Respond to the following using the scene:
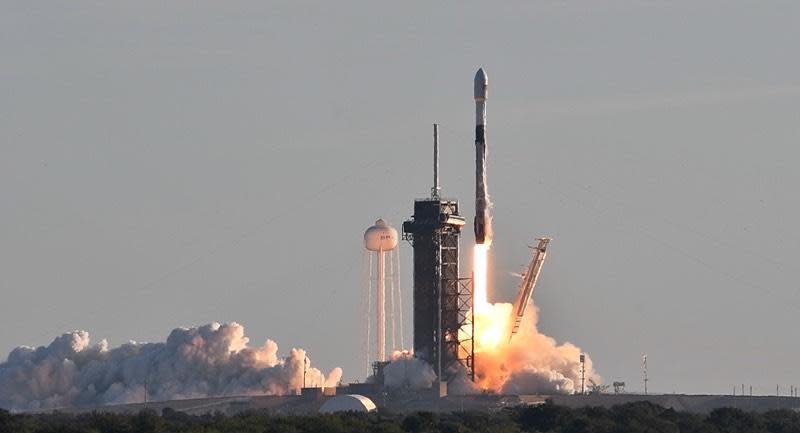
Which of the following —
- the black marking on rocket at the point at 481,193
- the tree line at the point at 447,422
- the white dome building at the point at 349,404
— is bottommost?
the tree line at the point at 447,422

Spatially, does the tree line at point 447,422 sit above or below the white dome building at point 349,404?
below

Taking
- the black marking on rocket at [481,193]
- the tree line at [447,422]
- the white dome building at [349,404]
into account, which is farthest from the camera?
the black marking on rocket at [481,193]

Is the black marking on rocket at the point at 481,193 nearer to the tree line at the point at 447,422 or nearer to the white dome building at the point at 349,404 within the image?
the tree line at the point at 447,422

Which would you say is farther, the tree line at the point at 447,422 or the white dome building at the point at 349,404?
the white dome building at the point at 349,404

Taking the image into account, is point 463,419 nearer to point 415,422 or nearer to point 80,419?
point 415,422

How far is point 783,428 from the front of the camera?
183 meters

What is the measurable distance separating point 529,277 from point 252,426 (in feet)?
136

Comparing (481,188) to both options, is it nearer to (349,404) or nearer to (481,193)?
(481,193)

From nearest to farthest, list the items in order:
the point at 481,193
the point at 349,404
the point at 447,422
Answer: the point at 447,422 → the point at 349,404 → the point at 481,193

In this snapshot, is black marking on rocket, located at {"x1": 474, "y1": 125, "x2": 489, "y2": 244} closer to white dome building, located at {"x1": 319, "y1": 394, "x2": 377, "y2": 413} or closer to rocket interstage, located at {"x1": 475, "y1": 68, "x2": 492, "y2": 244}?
rocket interstage, located at {"x1": 475, "y1": 68, "x2": 492, "y2": 244}

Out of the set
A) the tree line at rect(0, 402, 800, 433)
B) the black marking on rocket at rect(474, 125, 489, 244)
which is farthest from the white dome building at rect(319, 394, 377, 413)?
the black marking on rocket at rect(474, 125, 489, 244)

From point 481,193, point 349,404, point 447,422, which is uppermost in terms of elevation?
point 481,193

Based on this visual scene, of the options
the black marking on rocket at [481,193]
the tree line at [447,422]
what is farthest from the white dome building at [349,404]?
the black marking on rocket at [481,193]

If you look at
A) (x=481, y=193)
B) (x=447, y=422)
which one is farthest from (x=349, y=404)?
(x=447, y=422)
